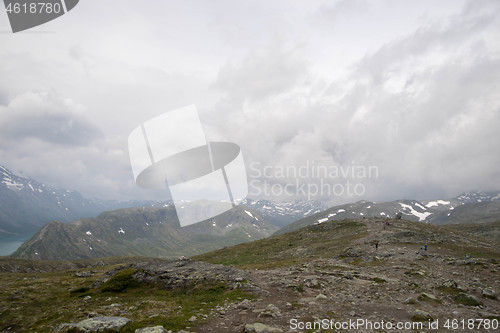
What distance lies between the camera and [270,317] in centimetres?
1402

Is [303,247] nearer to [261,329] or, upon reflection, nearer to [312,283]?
[312,283]

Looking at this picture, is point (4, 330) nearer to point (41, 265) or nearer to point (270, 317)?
point (270, 317)

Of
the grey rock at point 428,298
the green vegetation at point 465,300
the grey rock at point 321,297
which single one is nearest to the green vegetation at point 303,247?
the green vegetation at point 465,300

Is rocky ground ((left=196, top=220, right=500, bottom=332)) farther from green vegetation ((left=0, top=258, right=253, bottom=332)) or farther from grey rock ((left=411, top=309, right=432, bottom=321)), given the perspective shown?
green vegetation ((left=0, top=258, right=253, bottom=332))

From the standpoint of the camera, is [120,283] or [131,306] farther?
[120,283]

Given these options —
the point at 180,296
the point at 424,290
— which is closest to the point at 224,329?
the point at 180,296

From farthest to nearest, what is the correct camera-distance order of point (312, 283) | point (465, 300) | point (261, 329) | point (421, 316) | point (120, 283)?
point (120, 283) < point (312, 283) < point (465, 300) < point (421, 316) < point (261, 329)

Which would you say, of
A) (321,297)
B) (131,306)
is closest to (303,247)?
(321,297)

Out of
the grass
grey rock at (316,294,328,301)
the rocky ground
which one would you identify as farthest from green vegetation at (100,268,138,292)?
grey rock at (316,294,328,301)

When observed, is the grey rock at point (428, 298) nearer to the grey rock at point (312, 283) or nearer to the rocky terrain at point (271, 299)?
the rocky terrain at point (271, 299)

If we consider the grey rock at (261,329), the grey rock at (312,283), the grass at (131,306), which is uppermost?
the grey rock at (261,329)

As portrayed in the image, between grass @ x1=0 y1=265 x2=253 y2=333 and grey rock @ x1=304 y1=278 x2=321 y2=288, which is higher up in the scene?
grass @ x1=0 y1=265 x2=253 y2=333

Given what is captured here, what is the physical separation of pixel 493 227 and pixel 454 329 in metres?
192

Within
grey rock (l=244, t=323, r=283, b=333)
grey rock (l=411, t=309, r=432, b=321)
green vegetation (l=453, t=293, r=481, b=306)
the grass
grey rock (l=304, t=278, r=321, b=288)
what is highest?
grey rock (l=244, t=323, r=283, b=333)
